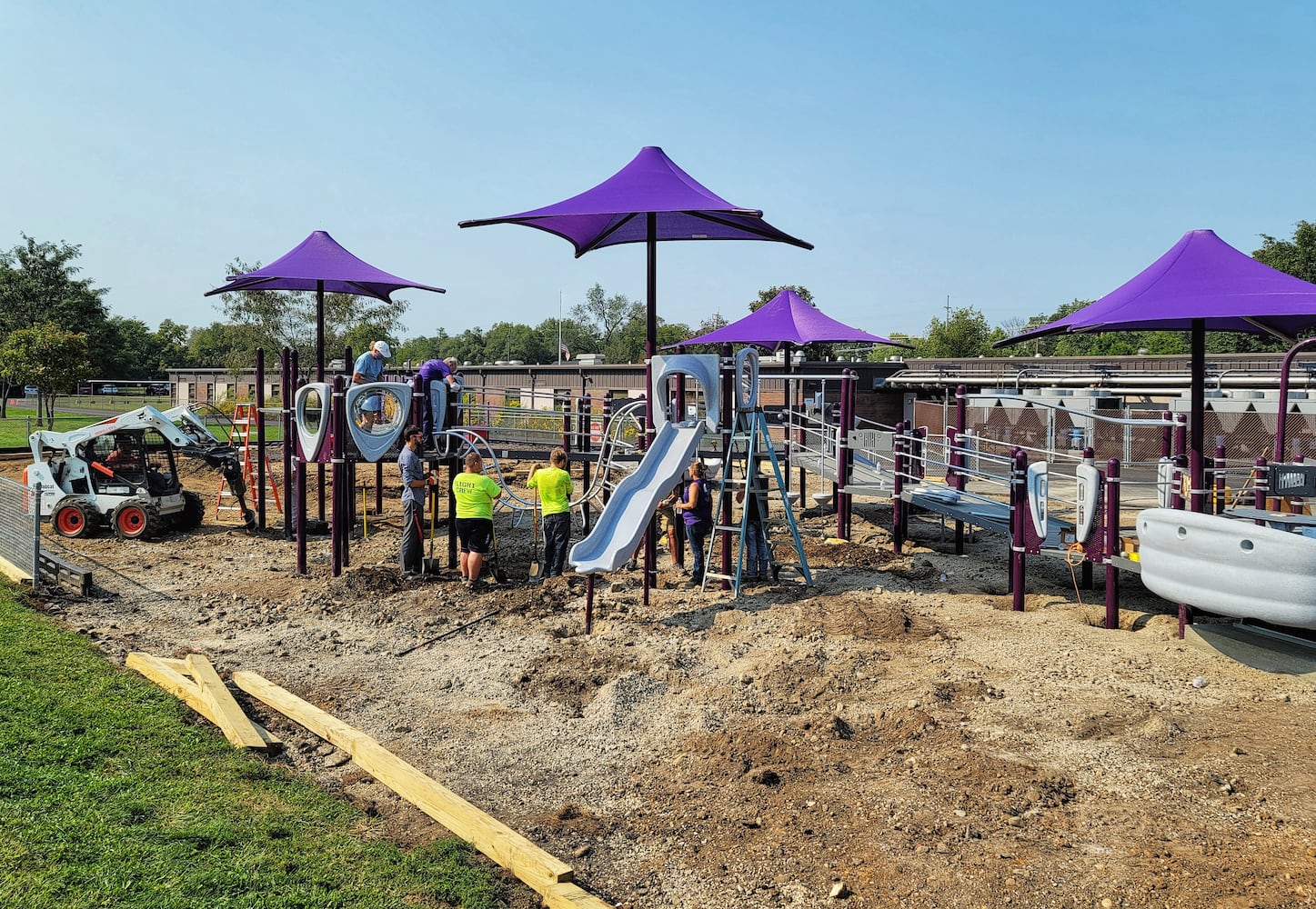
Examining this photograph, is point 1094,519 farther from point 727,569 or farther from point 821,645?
point 727,569

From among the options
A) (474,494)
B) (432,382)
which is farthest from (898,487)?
(432,382)

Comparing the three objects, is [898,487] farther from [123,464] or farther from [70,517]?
[70,517]

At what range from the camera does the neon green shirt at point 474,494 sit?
39.7ft

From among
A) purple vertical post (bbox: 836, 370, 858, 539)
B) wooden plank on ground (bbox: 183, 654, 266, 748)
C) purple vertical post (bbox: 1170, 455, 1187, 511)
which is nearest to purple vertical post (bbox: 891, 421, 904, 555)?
purple vertical post (bbox: 836, 370, 858, 539)

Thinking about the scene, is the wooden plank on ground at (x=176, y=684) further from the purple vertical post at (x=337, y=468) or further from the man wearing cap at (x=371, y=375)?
the man wearing cap at (x=371, y=375)

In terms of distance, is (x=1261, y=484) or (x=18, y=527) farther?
(x=18, y=527)

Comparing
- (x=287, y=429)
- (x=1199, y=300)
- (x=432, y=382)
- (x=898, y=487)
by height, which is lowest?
(x=898, y=487)

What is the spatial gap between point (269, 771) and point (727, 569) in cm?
623

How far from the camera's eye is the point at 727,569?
11.7 metres

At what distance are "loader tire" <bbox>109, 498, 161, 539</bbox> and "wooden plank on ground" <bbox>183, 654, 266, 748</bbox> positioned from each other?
873 cm

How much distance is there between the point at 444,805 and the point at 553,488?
654cm

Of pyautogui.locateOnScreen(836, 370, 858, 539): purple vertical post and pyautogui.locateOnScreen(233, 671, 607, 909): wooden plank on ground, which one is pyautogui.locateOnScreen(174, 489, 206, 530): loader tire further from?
pyautogui.locateOnScreen(836, 370, 858, 539): purple vertical post

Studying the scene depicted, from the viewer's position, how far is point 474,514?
12.2 metres

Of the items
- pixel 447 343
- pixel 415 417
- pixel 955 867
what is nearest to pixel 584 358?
pixel 415 417
